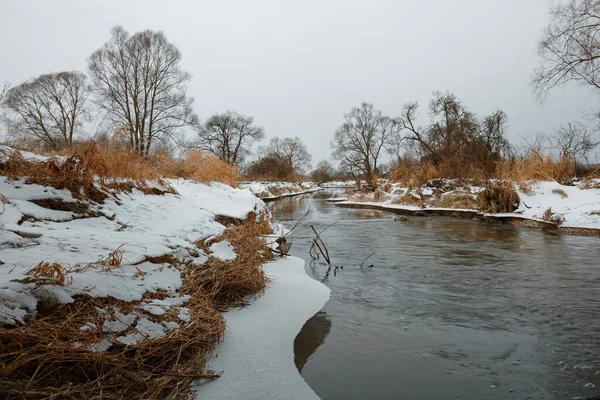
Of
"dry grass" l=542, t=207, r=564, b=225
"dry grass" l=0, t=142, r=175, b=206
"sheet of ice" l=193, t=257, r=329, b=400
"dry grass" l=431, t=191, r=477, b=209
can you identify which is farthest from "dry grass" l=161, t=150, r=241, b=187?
"dry grass" l=431, t=191, r=477, b=209

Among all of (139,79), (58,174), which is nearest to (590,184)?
(58,174)

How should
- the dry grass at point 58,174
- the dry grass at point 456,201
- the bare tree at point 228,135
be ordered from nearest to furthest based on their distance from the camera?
the dry grass at point 58,174 → the dry grass at point 456,201 → the bare tree at point 228,135

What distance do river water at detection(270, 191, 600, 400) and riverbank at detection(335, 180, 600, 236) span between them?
3.51 meters

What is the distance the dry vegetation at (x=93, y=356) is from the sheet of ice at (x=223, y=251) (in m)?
1.47

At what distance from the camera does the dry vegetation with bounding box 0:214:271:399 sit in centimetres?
156

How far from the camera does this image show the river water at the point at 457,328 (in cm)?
226

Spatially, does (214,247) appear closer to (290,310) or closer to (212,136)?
(290,310)

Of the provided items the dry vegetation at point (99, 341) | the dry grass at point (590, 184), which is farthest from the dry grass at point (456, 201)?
the dry vegetation at point (99, 341)

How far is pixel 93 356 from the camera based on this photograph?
1.72m

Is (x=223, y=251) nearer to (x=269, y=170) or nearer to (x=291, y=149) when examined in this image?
(x=269, y=170)

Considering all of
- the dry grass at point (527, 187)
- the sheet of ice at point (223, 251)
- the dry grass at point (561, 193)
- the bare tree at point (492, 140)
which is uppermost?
the bare tree at point (492, 140)

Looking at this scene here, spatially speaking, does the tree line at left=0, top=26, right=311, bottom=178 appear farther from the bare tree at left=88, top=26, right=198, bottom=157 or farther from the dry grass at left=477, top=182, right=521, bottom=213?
the dry grass at left=477, top=182, right=521, bottom=213

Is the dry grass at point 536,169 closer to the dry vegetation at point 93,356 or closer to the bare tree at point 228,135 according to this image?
the dry vegetation at point 93,356

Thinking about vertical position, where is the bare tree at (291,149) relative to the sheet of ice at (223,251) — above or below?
above
